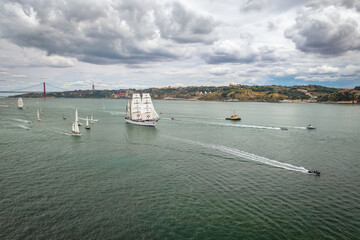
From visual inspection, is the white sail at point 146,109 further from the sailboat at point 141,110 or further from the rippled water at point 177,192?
the rippled water at point 177,192

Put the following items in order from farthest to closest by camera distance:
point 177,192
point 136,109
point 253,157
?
1. point 136,109
2. point 253,157
3. point 177,192

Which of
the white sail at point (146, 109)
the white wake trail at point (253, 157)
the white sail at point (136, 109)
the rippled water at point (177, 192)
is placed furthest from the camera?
the white sail at point (136, 109)

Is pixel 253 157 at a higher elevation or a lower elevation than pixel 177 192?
higher

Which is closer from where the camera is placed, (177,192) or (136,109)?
(177,192)

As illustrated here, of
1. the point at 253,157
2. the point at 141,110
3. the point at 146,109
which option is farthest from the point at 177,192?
the point at 146,109

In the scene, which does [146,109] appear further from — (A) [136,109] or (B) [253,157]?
(B) [253,157]

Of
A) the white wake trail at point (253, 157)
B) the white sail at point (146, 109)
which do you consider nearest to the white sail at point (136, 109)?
the white sail at point (146, 109)

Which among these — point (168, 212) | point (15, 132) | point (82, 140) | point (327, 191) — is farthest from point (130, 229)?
point (15, 132)

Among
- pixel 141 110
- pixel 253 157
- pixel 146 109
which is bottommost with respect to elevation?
pixel 253 157

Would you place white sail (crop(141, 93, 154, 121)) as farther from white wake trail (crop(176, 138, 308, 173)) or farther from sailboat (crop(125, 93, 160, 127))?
white wake trail (crop(176, 138, 308, 173))

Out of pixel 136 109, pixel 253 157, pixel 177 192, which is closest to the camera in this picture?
pixel 177 192

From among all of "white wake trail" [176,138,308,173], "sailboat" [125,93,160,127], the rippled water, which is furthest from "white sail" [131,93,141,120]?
"white wake trail" [176,138,308,173]
